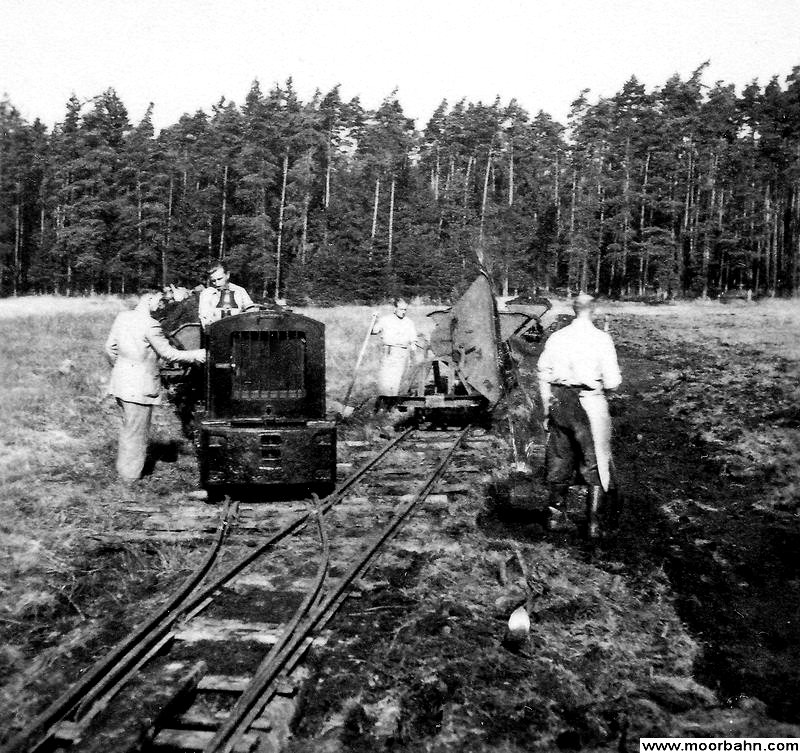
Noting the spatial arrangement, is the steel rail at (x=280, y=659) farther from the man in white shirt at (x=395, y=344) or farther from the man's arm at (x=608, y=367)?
the man in white shirt at (x=395, y=344)

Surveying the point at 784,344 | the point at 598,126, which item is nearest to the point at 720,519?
the point at 784,344

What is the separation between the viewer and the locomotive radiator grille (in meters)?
7.47

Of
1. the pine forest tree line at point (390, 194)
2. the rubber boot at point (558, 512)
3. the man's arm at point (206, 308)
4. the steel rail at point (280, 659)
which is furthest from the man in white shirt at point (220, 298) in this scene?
the pine forest tree line at point (390, 194)

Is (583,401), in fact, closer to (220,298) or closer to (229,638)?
(229,638)

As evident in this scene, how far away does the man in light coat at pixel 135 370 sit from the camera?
7.61 m

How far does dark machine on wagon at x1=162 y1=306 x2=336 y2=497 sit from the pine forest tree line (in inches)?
1364

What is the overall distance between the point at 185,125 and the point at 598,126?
117 feet

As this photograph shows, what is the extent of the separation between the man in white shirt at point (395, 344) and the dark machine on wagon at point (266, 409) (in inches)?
164

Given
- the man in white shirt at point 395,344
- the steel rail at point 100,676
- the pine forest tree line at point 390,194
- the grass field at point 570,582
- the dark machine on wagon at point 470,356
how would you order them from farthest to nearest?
the pine forest tree line at point 390,194 → the man in white shirt at point 395,344 → the dark machine on wagon at point 470,356 → the grass field at point 570,582 → the steel rail at point 100,676

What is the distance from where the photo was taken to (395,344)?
11.9 m

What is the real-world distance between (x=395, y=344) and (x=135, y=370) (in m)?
5.08

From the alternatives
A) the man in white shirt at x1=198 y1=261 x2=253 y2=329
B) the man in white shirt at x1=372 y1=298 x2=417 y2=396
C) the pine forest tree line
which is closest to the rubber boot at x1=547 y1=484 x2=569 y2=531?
the man in white shirt at x1=198 y1=261 x2=253 y2=329

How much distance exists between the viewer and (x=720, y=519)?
7215mm

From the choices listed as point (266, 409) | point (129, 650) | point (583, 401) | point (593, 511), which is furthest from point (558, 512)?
point (129, 650)
